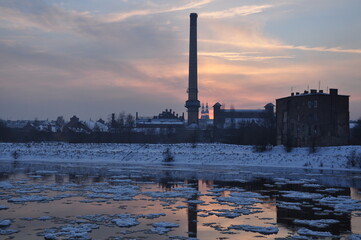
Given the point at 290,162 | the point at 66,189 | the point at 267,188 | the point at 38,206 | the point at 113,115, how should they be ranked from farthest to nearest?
the point at 113,115 → the point at 290,162 → the point at 267,188 → the point at 66,189 → the point at 38,206

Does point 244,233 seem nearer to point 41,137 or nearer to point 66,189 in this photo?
point 66,189

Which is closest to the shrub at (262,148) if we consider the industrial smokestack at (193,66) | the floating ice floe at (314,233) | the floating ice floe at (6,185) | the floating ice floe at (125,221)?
the floating ice floe at (6,185)

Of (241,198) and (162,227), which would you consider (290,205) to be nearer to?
Answer: (241,198)

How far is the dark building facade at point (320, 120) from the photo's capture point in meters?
49.9

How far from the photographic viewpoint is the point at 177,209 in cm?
1733

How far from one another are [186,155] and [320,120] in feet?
54.3

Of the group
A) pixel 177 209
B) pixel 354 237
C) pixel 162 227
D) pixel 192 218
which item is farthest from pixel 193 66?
pixel 354 237

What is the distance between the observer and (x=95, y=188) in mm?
23844

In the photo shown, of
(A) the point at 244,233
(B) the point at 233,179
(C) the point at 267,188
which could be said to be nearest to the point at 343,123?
(B) the point at 233,179

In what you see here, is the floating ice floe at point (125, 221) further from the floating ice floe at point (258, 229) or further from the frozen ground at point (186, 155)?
the frozen ground at point (186, 155)

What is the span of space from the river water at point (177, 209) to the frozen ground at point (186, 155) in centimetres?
1421

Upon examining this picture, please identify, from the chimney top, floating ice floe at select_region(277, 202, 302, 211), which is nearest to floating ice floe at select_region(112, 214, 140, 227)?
floating ice floe at select_region(277, 202, 302, 211)

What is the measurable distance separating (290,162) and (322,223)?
29189 mm

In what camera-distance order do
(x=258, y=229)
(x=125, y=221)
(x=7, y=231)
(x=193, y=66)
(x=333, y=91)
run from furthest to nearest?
(x=193, y=66) < (x=333, y=91) < (x=125, y=221) < (x=258, y=229) < (x=7, y=231)
